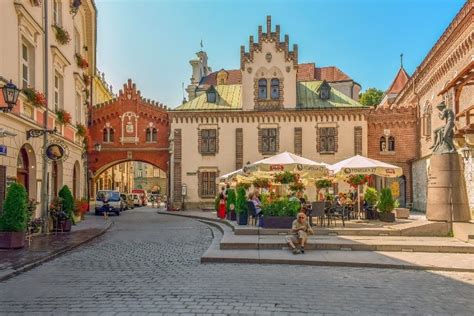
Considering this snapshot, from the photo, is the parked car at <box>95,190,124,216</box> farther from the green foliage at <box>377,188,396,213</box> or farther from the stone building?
the green foliage at <box>377,188,396,213</box>

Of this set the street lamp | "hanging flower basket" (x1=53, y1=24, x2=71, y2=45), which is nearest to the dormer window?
"hanging flower basket" (x1=53, y1=24, x2=71, y2=45)

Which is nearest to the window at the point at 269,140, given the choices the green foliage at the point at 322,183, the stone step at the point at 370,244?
the green foliage at the point at 322,183

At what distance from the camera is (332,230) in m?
16.1

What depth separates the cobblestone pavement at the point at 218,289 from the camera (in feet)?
22.7

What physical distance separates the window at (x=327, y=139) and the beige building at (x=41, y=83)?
17608 millimetres

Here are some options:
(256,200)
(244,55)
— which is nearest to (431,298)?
(256,200)

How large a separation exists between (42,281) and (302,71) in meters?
51.7

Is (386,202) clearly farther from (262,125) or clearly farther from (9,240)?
(262,125)

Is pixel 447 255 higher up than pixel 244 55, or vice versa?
pixel 244 55

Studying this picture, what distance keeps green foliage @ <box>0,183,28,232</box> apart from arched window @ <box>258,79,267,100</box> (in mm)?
25113

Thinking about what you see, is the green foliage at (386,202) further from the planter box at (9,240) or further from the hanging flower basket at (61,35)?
the hanging flower basket at (61,35)

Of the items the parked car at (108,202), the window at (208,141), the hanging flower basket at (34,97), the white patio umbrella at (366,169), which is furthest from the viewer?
the window at (208,141)

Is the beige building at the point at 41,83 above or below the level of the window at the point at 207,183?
above

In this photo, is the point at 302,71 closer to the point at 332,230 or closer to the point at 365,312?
the point at 332,230
